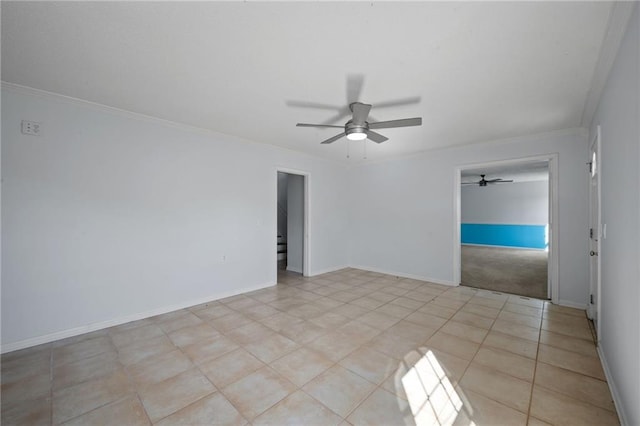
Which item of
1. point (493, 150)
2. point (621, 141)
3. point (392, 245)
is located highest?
point (493, 150)

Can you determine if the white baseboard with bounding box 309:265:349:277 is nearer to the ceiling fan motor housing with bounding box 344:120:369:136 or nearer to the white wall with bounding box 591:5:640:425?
the ceiling fan motor housing with bounding box 344:120:369:136

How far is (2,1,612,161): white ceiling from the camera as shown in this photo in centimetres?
159

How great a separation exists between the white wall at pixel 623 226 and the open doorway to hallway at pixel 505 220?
13.3ft

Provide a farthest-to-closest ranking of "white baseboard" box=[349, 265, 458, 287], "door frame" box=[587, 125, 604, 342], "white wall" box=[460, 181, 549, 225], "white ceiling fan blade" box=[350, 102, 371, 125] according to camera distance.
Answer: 1. "white wall" box=[460, 181, 549, 225]
2. "white baseboard" box=[349, 265, 458, 287]
3. "white ceiling fan blade" box=[350, 102, 371, 125]
4. "door frame" box=[587, 125, 604, 342]

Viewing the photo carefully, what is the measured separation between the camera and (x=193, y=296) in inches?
143

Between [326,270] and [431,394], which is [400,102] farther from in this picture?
[326,270]

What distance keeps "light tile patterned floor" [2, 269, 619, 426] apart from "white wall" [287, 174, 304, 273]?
227 cm

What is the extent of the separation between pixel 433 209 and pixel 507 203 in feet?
23.8

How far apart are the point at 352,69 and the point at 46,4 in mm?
2016

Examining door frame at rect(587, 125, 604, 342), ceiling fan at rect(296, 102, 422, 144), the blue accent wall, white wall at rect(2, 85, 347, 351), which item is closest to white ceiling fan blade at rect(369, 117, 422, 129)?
ceiling fan at rect(296, 102, 422, 144)

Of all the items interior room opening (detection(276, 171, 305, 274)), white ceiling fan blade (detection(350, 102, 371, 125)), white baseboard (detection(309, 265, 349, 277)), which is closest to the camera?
white ceiling fan blade (detection(350, 102, 371, 125))

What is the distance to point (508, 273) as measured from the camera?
564 cm

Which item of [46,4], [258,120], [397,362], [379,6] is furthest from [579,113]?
[46,4]

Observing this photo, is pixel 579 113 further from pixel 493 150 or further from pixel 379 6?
pixel 379 6
